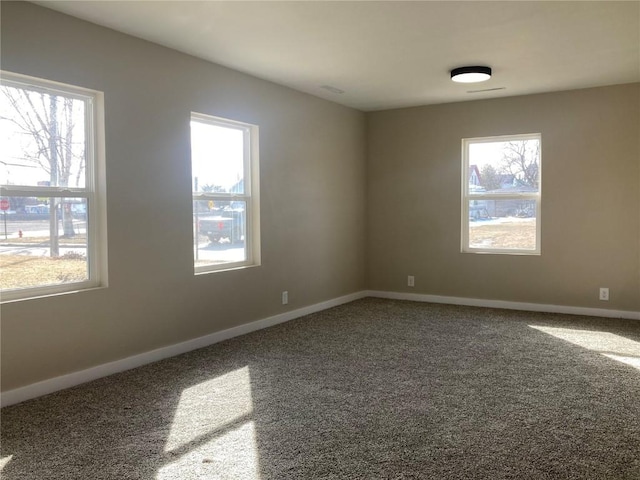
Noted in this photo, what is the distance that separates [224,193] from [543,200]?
11.4ft

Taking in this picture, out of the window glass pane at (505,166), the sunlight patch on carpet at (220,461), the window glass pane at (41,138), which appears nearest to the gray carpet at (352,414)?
the sunlight patch on carpet at (220,461)

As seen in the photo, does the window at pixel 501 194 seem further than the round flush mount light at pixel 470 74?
Yes

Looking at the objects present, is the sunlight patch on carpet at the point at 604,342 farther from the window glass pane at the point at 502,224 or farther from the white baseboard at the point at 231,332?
the window glass pane at the point at 502,224

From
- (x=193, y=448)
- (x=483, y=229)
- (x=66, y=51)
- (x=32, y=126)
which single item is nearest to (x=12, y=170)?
(x=32, y=126)

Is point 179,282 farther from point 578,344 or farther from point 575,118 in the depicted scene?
point 575,118

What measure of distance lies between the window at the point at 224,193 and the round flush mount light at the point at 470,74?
6.27 ft

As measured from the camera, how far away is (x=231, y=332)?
4648 mm

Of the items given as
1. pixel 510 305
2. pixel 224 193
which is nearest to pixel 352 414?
pixel 224 193

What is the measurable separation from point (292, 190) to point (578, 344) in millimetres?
3026

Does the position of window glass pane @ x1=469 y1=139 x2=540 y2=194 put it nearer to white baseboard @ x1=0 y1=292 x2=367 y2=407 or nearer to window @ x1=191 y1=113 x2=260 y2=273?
white baseboard @ x1=0 y1=292 x2=367 y2=407

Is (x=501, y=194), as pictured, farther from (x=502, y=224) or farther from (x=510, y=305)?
(x=510, y=305)

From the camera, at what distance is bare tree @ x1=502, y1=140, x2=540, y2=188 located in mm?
5801

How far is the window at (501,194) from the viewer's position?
5832 millimetres

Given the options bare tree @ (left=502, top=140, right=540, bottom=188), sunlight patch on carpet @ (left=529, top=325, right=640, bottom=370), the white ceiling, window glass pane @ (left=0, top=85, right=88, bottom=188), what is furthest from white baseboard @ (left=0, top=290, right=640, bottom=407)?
the white ceiling
